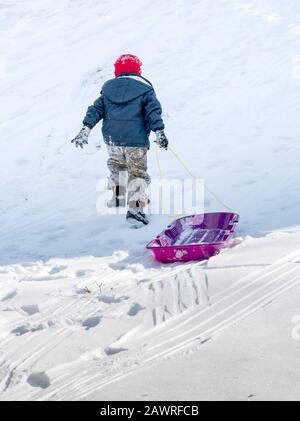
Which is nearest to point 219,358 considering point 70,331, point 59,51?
point 70,331

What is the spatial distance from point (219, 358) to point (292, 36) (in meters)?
10.6

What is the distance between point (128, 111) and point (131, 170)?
69 cm

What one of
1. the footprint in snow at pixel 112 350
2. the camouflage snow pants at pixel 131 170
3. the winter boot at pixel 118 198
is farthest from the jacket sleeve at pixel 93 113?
the footprint in snow at pixel 112 350

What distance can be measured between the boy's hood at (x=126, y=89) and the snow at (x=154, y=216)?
57.8 inches

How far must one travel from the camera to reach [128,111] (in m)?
5.91

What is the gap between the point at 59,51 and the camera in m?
12.7

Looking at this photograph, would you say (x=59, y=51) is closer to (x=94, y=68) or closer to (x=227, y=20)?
(x=94, y=68)

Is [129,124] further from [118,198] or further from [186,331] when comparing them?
[186,331]

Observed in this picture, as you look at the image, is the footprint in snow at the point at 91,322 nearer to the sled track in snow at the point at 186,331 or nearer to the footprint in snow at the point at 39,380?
the sled track in snow at the point at 186,331

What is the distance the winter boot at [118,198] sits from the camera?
252 inches

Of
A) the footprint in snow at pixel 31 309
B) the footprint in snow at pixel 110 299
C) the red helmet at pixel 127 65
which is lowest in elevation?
the footprint in snow at pixel 31 309

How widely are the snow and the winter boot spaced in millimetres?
229

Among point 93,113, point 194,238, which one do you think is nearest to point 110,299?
point 194,238

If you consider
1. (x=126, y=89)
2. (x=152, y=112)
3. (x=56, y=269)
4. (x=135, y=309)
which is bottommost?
(x=135, y=309)
